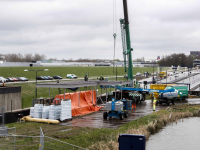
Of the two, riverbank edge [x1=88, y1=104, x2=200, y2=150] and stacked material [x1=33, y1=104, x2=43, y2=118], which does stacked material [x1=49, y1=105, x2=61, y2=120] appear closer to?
stacked material [x1=33, y1=104, x2=43, y2=118]

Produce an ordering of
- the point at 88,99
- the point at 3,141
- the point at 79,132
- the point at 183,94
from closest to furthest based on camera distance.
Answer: the point at 3,141
the point at 79,132
the point at 88,99
the point at 183,94

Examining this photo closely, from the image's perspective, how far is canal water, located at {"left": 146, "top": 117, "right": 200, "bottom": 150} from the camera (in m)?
24.1

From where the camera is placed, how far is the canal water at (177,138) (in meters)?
24.1

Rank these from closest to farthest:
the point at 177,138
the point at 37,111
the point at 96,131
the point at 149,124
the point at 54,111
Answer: the point at 96,131 → the point at 177,138 → the point at 149,124 → the point at 54,111 → the point at 37,111

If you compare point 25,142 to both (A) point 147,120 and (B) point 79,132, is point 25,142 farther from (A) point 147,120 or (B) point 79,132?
(A) point 147,120

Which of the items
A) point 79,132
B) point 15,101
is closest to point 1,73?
point 15,101

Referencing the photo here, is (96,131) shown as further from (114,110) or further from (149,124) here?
(114,110)

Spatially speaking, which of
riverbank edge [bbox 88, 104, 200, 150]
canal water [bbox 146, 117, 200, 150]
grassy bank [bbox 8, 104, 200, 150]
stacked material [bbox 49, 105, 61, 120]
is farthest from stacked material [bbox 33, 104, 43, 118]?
canal water [bbox 146, 117, 200, 150]

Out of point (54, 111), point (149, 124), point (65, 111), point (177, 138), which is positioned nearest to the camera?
point (177, 138)

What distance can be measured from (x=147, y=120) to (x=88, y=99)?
10012 mm

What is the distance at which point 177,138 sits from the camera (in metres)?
26.6

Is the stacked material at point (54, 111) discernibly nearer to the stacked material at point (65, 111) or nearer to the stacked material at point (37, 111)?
the stacked material at point (65, 111)

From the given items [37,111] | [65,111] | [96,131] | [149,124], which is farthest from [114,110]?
[37,111]

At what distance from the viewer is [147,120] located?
2877 centimetres
